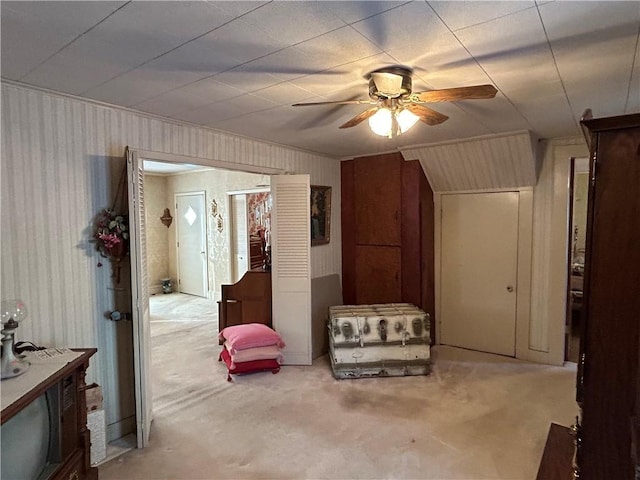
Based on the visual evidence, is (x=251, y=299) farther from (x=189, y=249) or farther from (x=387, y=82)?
(x=189, y=249)

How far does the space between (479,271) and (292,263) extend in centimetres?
220

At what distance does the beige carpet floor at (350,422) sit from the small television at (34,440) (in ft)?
2.32

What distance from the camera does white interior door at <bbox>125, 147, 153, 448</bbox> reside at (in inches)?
98.7

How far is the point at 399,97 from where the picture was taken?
7.00 ft

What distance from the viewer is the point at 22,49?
1736mm

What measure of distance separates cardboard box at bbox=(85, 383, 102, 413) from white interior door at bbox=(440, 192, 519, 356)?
3701mm

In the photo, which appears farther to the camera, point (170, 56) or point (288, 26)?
point (170, 56)

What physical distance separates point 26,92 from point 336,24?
1.92 m

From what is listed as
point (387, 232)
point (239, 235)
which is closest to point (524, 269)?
point (387, 232)

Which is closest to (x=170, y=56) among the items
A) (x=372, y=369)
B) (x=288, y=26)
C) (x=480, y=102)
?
(x=288, y=26)

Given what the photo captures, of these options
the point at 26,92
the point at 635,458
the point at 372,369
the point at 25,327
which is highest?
the point at 26,92

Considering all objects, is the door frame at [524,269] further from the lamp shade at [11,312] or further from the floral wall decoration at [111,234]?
the lamp shade at [11,312]

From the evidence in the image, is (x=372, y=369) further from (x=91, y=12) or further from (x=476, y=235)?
(x=91, y=12)

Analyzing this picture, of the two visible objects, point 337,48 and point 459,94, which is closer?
point 337,48
